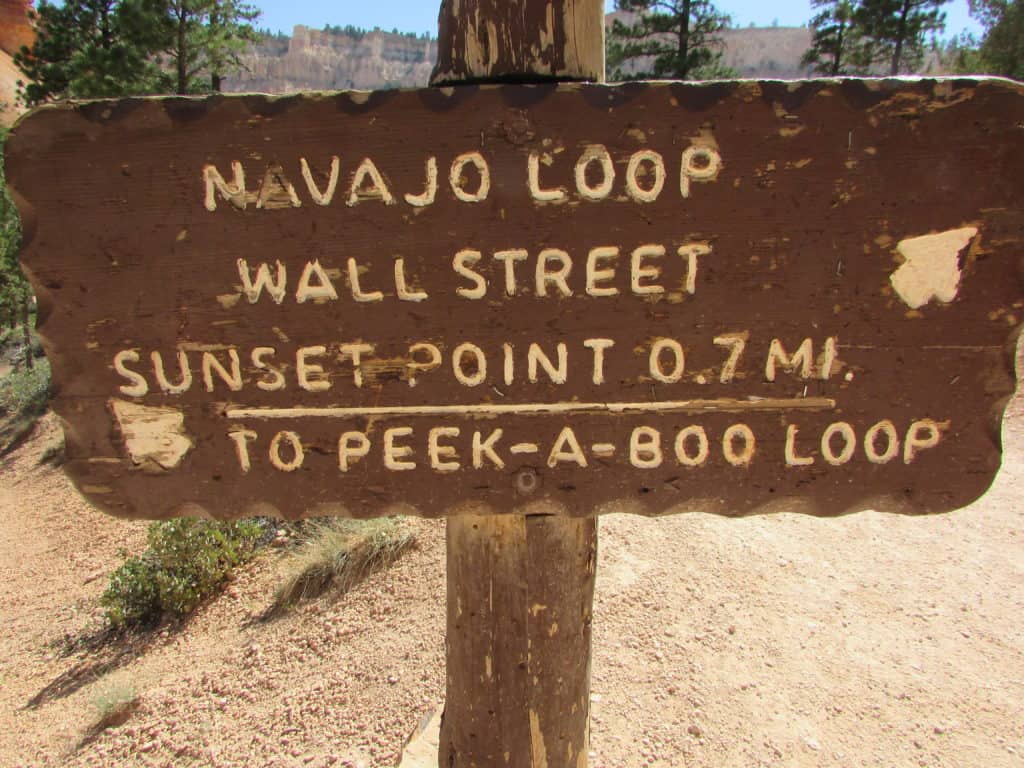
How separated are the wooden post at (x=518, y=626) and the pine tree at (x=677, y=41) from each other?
17764mm

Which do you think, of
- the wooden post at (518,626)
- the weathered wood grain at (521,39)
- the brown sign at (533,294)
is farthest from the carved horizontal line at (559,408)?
the weathered wood grain at (521,39)

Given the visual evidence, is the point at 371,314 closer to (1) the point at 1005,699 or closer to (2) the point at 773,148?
(2) the point at 773,148

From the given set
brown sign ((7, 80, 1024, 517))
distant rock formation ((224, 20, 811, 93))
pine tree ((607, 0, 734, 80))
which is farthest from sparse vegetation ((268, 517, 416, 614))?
distant rock formation ((224, 20, 811, 93))

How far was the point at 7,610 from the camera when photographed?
6.59 meters

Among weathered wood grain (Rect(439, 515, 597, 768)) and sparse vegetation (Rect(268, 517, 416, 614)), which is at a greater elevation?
weathered wood grain (Rect(439, 515, 597, 768))

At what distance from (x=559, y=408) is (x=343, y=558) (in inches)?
150

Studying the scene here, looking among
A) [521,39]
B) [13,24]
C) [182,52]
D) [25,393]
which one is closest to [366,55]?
[13,24]

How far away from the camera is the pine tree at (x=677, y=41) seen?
1689 cm

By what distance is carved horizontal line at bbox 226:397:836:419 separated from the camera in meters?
1.05

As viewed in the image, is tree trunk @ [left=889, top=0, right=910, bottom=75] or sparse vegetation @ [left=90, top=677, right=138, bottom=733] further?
tree trunk @ [left=889, top=0, right=910, bottom=75]

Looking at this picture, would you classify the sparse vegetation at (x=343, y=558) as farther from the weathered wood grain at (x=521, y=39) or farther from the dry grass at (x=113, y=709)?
the weathered wood grain at (x=521, y=39)

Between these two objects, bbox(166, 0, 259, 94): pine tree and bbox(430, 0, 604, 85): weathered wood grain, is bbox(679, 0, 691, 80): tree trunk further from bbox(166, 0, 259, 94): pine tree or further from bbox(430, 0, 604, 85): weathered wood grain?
bbox(430, 0, 604, 85): weathered wood grain

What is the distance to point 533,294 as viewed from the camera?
1016 mm

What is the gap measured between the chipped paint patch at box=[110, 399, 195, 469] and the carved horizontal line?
10cm
